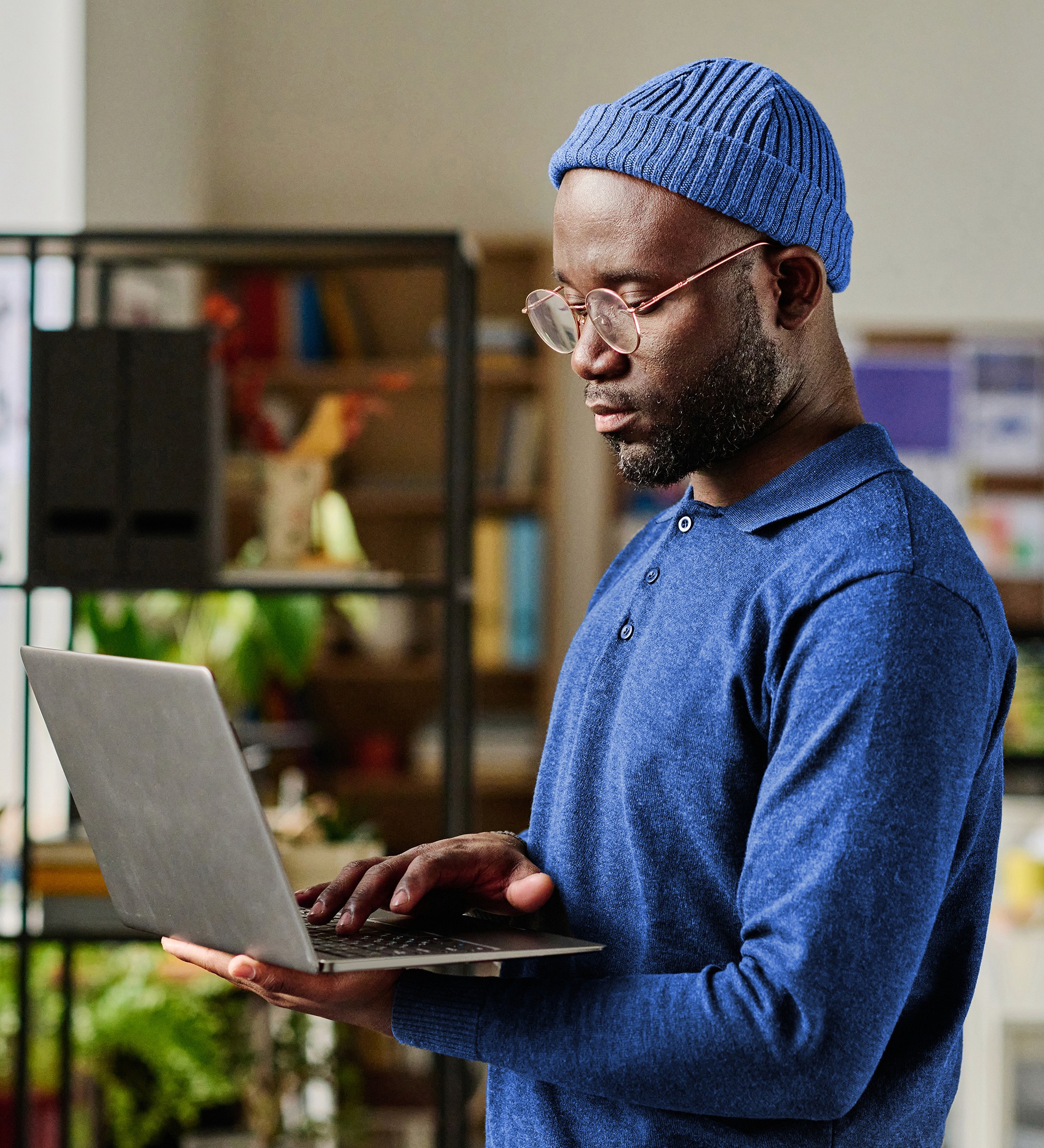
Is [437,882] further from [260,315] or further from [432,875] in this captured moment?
[260,315]

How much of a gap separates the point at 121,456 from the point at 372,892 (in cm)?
136

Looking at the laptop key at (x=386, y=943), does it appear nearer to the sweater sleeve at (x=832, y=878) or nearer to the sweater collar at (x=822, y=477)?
the sweater sleeve at (x=832, y=878)

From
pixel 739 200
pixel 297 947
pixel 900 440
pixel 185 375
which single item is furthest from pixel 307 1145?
pixel 900 440

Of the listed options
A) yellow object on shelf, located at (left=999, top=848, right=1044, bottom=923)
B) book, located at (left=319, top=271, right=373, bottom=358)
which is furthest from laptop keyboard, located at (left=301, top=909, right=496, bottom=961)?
book, located at (left=319, top=271, right=373, bottom=358)

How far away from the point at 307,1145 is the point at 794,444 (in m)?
2.13

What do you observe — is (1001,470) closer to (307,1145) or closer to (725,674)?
(307,1145)

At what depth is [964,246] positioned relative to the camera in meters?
4.25

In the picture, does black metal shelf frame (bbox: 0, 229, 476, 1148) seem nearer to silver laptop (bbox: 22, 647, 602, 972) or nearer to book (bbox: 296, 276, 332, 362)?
silver laptop (bbox: 22, 647, 602, 972)

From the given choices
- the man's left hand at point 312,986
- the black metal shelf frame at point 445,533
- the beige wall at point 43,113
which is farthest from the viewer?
the beige wall at point 43,113

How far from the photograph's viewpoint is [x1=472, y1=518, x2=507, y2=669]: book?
4.19 m

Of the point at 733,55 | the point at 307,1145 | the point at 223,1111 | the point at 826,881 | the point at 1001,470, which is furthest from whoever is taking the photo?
the point at 1001,470

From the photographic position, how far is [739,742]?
2.66 ft

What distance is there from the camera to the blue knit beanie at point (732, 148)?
0.82m

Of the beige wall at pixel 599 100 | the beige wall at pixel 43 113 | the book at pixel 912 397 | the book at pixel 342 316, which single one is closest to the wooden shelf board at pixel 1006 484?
the book at pixel 912 397
